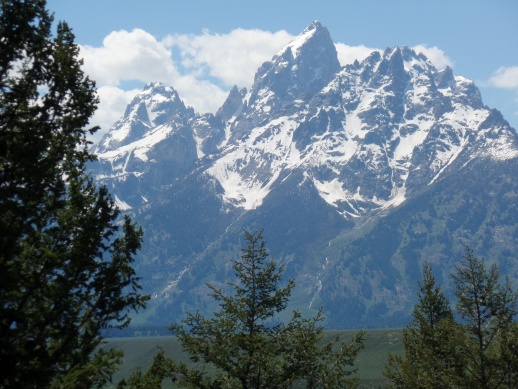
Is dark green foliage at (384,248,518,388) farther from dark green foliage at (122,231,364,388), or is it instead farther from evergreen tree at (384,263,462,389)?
dark green foliage at (122,231,364,388)

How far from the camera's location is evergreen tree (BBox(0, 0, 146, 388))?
631 inches

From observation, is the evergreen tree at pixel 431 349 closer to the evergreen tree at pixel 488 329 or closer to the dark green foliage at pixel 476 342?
the dark green foliage at pixel 476 342

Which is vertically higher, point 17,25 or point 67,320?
point 17,25

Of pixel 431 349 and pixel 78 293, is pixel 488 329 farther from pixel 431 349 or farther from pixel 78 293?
pixel 78 293

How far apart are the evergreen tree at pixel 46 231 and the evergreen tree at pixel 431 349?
15097mm

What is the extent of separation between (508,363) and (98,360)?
17594mm

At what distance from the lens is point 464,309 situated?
29297 mm

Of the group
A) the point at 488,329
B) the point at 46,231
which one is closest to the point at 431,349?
the point at 488,329

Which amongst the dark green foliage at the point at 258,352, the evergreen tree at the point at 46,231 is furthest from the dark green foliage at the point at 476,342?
the evergreen tree at the point at 46,231

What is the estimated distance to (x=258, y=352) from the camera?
74.6 feet

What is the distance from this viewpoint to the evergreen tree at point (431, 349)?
Result: 26.4m

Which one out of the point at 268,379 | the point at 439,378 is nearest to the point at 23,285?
the point at 268,379

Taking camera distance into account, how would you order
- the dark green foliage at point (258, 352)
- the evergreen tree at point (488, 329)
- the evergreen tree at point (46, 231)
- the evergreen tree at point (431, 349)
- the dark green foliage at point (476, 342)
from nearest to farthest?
the evergreen tree at point (46, 231) → the dark green foliage at point (258, 352) → the evergreen tree at point (488, 329) → the dark green foliage at point (476, 342) → the evergreen tree at point (431, 349)

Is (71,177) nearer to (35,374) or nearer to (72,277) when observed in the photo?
(72,277)
